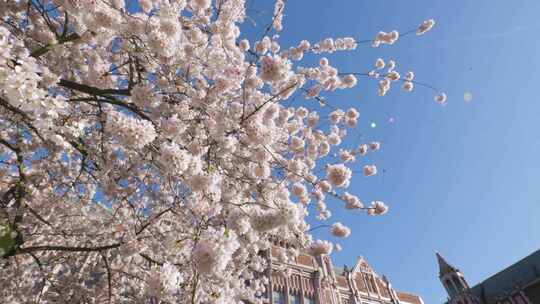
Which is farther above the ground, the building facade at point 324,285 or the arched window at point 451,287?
the arched window at point 451,287

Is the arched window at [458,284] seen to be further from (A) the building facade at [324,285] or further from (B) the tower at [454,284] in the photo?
(A) the building facade at [324,285]

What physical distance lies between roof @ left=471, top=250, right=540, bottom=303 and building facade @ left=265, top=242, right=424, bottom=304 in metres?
15.3

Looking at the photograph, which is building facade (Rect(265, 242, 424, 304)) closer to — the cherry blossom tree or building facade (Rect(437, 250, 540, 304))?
building facade (Rect(437, 250, 540, 304))

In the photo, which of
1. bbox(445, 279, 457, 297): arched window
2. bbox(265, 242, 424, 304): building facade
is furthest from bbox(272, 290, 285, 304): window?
bbox(445, 279, 457, 297): arched window

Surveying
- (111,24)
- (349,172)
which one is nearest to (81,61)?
(111,24)

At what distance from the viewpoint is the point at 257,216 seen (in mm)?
3053

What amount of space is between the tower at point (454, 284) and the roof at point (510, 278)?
2320 millimetres

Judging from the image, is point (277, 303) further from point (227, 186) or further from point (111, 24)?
point (111, 24)

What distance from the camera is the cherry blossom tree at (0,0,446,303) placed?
3.04 meters

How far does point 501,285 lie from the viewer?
136ft

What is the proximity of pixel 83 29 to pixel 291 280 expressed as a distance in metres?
26.0

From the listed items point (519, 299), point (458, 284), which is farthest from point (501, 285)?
point (519, 299)

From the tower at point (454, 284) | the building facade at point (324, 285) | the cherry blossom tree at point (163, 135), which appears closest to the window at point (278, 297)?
the building facade at point (324, 285)

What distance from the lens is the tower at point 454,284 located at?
42125mm
